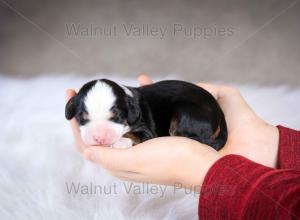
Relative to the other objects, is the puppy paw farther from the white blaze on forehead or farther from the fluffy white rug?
the fluffy white rug

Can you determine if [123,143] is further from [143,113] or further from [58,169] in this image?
[58,169]

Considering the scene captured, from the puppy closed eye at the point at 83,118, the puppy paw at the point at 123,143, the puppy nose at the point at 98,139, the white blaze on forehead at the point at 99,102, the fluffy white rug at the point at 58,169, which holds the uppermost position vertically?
the white blaze on forehead at the point at 99,102

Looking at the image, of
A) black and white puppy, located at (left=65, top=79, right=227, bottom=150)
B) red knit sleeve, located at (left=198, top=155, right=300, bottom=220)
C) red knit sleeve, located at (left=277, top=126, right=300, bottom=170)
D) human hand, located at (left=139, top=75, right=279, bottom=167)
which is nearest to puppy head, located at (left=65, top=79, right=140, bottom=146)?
black and white puppy, located at (left=65, top=79, right=227, bottom=150)

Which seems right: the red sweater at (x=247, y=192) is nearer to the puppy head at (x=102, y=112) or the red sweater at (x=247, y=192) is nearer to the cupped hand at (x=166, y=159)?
the cupped hand at (x=166, y=159)

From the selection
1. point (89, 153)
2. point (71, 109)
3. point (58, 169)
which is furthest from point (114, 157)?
point (58, 169)

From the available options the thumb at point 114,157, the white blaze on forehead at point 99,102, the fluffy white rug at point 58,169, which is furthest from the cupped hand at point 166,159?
the fluffy white rug at point 58,169
